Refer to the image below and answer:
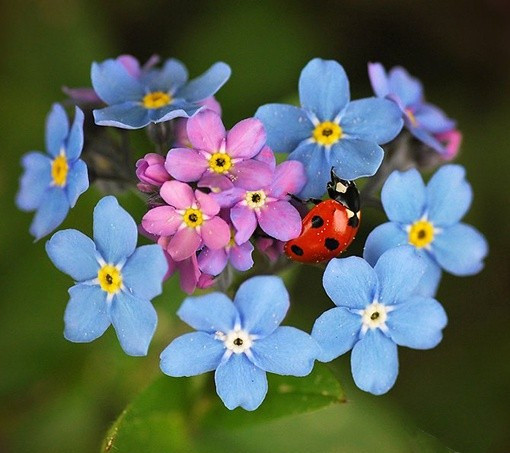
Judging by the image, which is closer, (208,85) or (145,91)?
(208,85)

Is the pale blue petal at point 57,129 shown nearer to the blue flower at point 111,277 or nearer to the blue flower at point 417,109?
the blue flower at point 111,277

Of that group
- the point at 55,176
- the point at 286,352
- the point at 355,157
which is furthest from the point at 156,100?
the point at 286,352

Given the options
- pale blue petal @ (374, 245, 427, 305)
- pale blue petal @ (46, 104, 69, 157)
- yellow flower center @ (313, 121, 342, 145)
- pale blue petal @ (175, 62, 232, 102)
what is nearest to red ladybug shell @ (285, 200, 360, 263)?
pale blue petal @ (374, 245, 427, 305)

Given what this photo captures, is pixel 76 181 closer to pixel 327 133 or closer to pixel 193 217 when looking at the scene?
pixel 193 217

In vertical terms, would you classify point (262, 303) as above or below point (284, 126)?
below

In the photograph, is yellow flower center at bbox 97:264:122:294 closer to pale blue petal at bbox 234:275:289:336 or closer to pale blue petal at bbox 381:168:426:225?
pale blue petal at bbox 234:275:289:336

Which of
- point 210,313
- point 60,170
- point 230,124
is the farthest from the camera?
point 230,124

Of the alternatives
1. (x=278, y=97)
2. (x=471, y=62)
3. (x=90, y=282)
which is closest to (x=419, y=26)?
(x=471, y=62)

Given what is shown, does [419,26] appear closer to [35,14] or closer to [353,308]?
[35,14]
